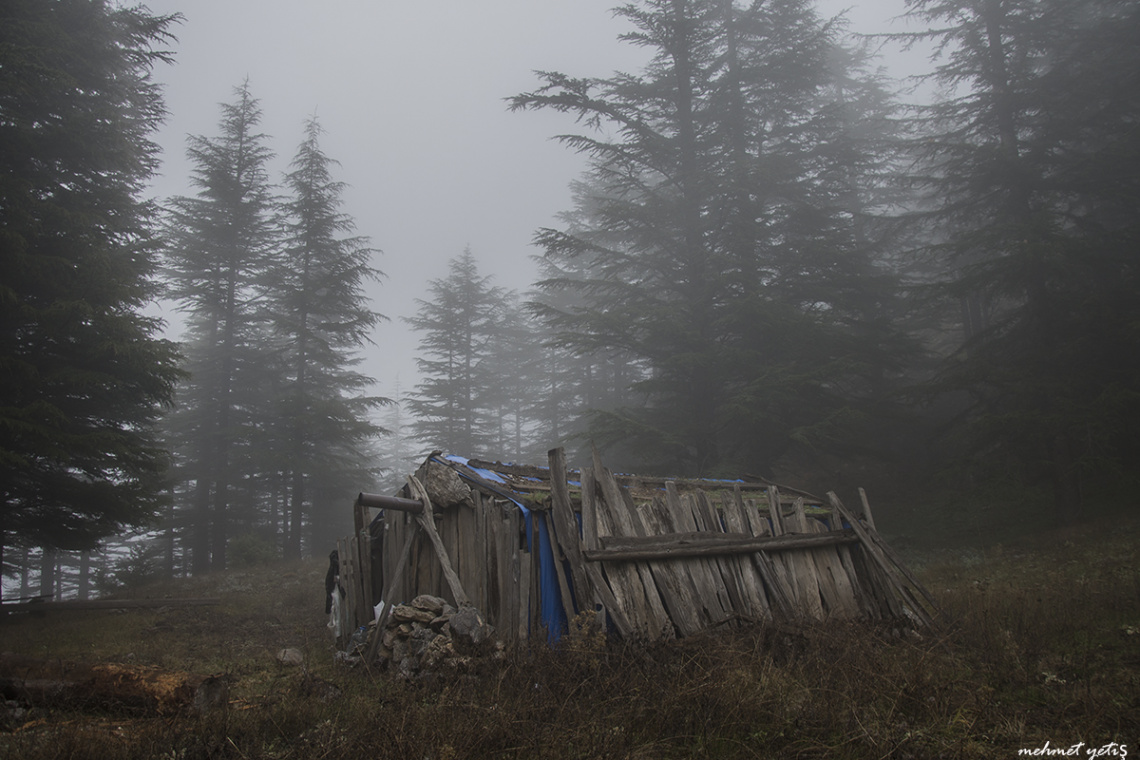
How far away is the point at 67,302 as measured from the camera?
431 inches

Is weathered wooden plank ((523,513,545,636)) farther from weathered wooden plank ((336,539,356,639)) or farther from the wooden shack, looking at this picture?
weathered wooden plank ((336,539,356,639))

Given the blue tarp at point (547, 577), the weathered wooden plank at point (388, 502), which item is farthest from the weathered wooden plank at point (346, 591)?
the blue tarp at point (547, 577)

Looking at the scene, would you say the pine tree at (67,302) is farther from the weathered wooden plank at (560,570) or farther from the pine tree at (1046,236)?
the pine tree at (1046,236)

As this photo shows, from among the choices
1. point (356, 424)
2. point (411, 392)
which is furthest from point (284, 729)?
point (411, 392)

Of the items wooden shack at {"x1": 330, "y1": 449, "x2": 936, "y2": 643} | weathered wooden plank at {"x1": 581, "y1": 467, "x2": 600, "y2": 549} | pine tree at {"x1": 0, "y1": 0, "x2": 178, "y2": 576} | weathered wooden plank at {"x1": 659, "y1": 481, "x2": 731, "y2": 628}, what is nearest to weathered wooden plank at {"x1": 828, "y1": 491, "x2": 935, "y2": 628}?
wooden shack at {"x1": 330, "y1": 449, "x2": 936, "y2": 643}

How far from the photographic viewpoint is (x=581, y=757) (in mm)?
3602

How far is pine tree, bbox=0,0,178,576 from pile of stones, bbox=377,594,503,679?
7664mm

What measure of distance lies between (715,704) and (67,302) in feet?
41.7

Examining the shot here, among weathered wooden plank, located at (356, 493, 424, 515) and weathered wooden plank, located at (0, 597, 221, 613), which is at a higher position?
weathered wooden plank, located at (356, 493, 424, 515)

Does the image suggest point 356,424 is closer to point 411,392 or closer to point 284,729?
point 411,392

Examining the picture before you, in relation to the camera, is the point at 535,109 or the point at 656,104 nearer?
the point at 535,109

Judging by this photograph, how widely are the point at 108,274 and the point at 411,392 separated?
21.2 metres

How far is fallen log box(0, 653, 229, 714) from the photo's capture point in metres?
4.90

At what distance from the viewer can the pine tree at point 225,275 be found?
23.1 metres
